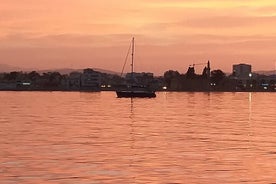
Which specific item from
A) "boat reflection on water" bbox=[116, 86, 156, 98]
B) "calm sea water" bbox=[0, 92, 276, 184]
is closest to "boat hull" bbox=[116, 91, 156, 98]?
"boat reflection on water" bbox=[116, 86, 156, 98]

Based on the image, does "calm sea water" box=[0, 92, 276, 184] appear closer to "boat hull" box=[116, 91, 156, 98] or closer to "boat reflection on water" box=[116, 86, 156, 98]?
"boat hull" box=[116, 91, 156, 98]

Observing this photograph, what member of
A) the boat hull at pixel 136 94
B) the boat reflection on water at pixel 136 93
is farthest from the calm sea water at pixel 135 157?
the boat reflection on water at pixel 136 93

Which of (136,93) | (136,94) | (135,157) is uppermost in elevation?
(136,93)

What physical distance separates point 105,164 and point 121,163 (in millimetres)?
729

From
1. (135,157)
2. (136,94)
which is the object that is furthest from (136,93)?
(135,157)

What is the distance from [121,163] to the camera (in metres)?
25.7

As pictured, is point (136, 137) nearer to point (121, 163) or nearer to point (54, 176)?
point (121, 163)

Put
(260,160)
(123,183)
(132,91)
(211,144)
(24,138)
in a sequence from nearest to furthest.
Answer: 1. (123,183)
2. (260,160)
3. (211,144)
4. (24,138)
5. (132,91)

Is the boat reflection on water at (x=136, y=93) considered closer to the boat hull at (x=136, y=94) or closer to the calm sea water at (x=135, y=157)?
the boat hull at (x=136, y=94)

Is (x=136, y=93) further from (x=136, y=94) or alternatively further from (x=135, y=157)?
(x=135, y=157)

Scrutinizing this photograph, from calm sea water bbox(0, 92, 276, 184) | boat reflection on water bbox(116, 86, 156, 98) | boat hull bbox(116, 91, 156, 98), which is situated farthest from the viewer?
boat reflection on water bbox(116, 86, 156, 98)

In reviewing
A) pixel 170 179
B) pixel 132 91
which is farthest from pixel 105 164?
pixel 132 91

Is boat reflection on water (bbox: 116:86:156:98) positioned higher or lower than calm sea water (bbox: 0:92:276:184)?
higher

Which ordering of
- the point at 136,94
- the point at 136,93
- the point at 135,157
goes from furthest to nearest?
the point at 136,94 → the point at 136,93 → the point at 135,157
